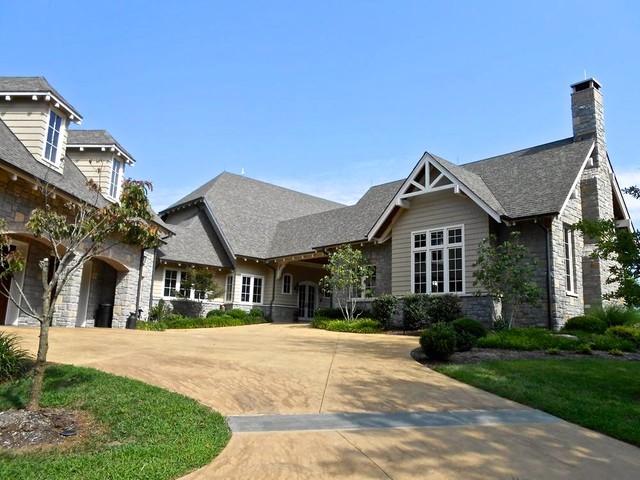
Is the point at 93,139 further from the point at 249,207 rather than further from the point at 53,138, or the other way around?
the point at 249,207

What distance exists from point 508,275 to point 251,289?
1446 cm

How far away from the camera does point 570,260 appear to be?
1641 cm

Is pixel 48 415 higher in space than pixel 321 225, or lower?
lower

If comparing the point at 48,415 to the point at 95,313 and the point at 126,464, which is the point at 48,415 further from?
the point at 95,313

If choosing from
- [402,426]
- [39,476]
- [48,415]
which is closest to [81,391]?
[48,415]

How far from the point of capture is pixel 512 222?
1570cm

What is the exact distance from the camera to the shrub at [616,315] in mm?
14289

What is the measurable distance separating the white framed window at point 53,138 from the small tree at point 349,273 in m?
10.5

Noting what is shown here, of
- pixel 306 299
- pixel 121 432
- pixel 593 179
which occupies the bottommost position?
pixel 121 432

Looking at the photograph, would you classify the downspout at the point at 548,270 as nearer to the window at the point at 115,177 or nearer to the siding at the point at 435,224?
the siding at the point at 435,224

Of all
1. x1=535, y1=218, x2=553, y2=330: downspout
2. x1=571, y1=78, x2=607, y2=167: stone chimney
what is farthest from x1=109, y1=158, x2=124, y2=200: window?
x1=571, y1=78, x2=607, y2=167: stone chimney

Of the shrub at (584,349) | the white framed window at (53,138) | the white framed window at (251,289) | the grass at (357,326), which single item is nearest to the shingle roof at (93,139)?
the white framed window at (53,138)

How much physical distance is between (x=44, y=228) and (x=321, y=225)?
19026 mm

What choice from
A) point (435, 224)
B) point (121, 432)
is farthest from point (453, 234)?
point (121, 432)
